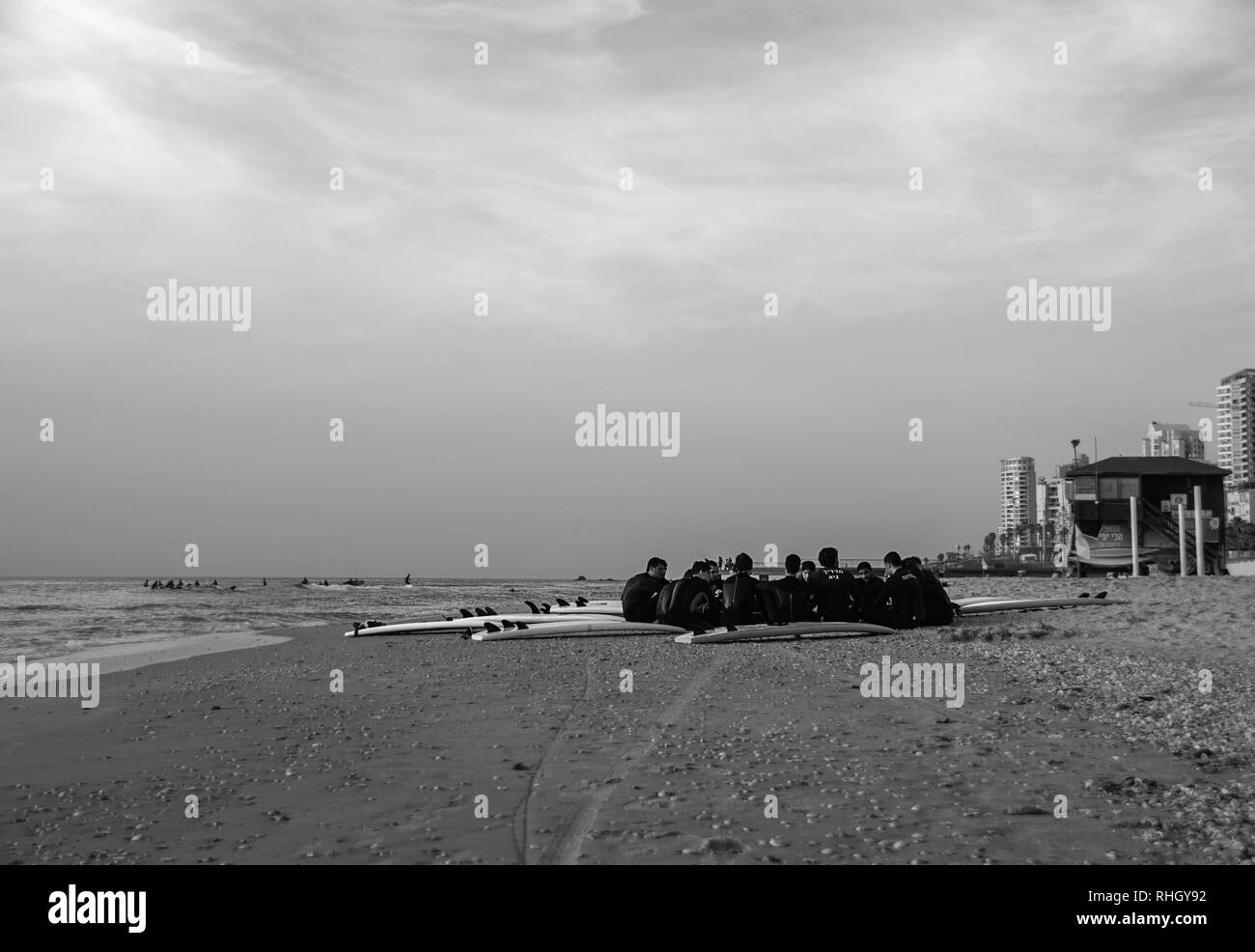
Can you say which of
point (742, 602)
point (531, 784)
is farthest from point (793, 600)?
point (531, 784)

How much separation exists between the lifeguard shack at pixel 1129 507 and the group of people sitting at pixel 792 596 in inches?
1516

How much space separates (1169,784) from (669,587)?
1478 centimetres

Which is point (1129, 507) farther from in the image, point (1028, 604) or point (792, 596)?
point (792, 596)

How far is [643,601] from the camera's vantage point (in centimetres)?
2131

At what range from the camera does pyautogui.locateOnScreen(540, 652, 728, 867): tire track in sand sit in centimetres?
550

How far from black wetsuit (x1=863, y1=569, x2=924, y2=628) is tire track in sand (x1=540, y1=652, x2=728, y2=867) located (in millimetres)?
10078

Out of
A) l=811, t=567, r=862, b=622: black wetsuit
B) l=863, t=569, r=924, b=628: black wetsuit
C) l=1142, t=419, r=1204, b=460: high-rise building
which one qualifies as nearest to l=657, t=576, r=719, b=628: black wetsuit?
A: l=811, t=567, r=862, b=622: black wetsuit

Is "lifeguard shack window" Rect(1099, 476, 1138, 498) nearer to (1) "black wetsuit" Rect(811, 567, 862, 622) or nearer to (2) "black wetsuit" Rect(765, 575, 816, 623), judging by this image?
(1) "black wetsuit" Rect(811, 567, 862, 622)

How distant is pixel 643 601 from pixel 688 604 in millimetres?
1237

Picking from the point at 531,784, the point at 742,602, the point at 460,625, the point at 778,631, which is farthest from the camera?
the point at 460,625

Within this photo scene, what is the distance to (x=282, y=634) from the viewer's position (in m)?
27.3
